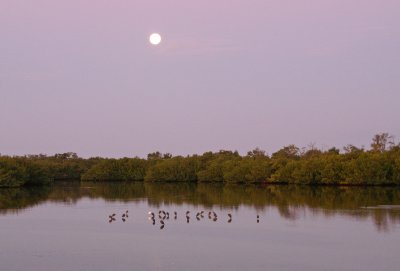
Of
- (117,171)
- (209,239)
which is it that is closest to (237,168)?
(117,171)

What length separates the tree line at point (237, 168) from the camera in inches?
2894

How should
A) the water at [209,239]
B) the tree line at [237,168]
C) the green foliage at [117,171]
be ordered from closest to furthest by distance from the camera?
1. the water at [209,239]
2. the tree line at [237,168]
3. the green foliage at [117,171]

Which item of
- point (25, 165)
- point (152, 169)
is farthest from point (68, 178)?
point (25, 165)

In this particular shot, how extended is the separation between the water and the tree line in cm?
3519

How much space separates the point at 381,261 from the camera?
790 inches

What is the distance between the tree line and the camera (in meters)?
73.5

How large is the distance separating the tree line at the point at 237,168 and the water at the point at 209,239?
35.2 metres

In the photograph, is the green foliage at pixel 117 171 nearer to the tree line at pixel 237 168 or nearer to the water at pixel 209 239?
the tree line at pixel 237 168

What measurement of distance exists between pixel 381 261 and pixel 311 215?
13.8 metres

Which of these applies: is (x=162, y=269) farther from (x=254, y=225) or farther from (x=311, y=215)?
(x=311, y=215)

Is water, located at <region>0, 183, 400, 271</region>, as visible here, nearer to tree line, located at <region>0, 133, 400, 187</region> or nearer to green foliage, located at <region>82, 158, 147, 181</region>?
tree line, located at <region>0, 133, 400, 187</region>

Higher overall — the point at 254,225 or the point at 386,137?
the point at 386,137

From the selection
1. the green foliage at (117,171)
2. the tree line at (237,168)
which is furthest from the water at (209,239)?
the green foliage at (117,171)

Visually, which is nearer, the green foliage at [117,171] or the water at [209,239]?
the water at [209,239]
